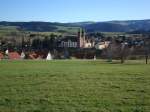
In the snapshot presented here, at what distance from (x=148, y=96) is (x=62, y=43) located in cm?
16398

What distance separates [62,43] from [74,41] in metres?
15.4

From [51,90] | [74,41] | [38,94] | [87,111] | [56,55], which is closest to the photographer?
[87,111]

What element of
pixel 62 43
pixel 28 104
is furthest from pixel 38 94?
pixel 62 43

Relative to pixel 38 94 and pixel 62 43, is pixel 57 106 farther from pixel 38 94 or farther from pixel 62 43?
pixel 62 43

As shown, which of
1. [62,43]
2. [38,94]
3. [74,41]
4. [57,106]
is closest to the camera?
[57,106]

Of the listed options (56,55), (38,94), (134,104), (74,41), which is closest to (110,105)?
(134,104)

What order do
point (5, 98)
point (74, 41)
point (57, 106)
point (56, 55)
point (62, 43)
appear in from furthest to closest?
point (74, 41), point (62, 43), point (56, 55), point (5, 98), point (57, 106)

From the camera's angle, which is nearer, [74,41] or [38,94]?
[38,94]

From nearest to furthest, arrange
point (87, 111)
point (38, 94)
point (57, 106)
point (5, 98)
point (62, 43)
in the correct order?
point (87, 111) → point (57, 106) → point (5, 98) → point (38, 94) → point (62, 43)

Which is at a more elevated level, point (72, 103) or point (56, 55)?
point (72, 103)

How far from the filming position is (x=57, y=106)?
14.0 m

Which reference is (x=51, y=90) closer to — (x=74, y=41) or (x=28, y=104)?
(x=28, y=104)

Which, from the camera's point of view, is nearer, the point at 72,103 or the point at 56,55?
the point at 72,103

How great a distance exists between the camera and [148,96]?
16812 millimetres
